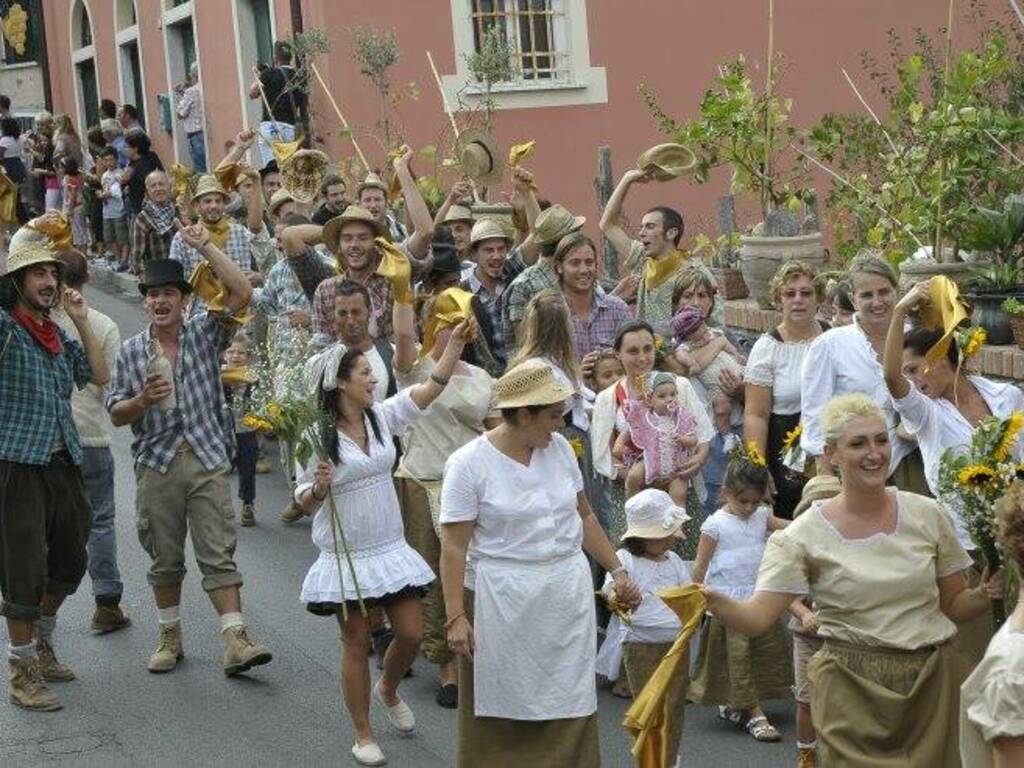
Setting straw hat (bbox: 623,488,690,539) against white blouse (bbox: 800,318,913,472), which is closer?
white blouse (bbox: 800,318,913,472)

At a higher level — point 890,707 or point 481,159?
point 481,159

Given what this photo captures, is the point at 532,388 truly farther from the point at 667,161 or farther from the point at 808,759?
the point at 667,161

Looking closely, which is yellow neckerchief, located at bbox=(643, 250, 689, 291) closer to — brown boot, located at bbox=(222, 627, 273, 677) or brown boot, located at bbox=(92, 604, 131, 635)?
brown boot, located at bbox=(222, 627, 273, 677)

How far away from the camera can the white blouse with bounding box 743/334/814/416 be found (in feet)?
32.7

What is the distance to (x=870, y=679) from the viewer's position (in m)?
6.82

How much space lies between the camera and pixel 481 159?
14.0m

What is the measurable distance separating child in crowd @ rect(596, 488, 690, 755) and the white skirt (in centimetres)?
83

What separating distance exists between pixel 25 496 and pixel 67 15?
2707 centimetres

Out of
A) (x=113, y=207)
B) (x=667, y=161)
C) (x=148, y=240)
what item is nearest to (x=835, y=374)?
(x=667, y=161)

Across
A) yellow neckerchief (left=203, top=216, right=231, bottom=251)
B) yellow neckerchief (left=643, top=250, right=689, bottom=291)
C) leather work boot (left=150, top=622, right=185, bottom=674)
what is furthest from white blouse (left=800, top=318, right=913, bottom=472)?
yellow neckerchief (left=203, top=216, right=231, bottom=251)

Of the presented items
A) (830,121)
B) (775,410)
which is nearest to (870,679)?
(775,410)

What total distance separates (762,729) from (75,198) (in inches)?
752

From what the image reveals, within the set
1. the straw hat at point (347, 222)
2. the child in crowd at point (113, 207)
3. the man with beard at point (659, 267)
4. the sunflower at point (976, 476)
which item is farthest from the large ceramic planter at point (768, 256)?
the child in crowd at point (113, 207)

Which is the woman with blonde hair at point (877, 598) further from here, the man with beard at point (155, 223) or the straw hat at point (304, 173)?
the man with beard at point (155, 223)
